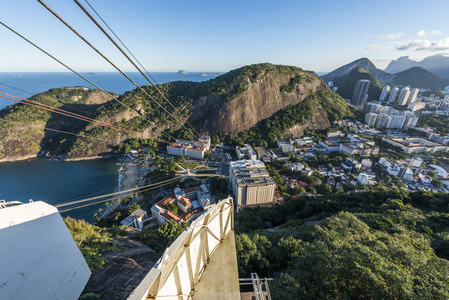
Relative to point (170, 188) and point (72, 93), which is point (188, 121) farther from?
point (72, 93)

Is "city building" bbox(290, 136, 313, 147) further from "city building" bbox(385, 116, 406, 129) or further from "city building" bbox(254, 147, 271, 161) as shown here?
"city building" bbox(385, 116, 406, 129)

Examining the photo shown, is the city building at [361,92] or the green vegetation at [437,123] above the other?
the city building at [361,92]

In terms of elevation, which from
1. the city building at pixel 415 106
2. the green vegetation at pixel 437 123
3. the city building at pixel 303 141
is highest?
the city building at pixel 415 106

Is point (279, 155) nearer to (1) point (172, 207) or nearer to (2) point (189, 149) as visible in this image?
(2) point (189, 149)

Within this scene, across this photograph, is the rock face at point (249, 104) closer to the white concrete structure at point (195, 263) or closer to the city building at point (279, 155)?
the city building at point (279, 155)

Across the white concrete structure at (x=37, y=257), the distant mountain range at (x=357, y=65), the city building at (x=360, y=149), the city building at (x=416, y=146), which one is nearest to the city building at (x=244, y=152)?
the city building at (x=360, y=149)

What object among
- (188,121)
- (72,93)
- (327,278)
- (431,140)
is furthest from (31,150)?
(431,140)
